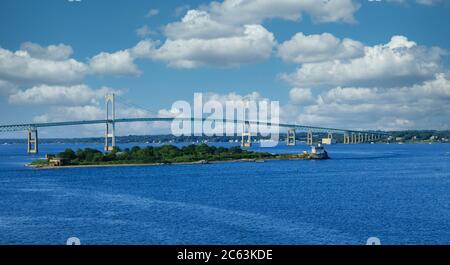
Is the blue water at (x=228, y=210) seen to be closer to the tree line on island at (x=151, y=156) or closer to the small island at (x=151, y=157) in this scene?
the small island at (x=151, y=157)

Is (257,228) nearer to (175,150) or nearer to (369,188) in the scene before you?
(369,188)

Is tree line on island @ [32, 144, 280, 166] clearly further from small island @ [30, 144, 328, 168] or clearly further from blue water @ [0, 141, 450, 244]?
blue water @ [0, 141, 450, 244]

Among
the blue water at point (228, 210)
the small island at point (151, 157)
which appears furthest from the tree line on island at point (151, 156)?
the blue water at point (228, 210)

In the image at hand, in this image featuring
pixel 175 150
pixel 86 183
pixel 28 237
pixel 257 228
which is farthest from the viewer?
pixel 175 150

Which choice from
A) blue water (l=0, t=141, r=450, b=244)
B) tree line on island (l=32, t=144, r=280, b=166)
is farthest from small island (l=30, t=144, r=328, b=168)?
blue water (l=0, t=141, r=450, b=244)

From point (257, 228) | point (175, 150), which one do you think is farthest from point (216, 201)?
point (175, 150)

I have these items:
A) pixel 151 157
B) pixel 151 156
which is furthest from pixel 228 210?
pixel 151 156

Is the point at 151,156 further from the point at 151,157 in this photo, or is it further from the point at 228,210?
the point at 228,210
